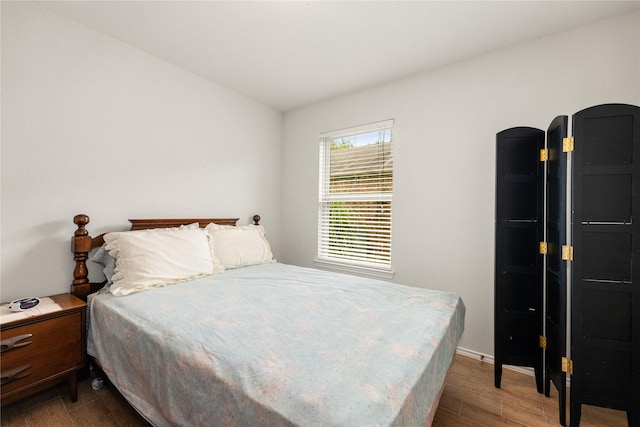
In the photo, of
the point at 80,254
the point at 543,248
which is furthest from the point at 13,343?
the point at 543,248

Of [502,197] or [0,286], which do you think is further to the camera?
[502,197]

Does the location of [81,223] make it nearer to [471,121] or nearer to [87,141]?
[87,141]

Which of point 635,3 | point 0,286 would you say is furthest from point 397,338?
point 635,3

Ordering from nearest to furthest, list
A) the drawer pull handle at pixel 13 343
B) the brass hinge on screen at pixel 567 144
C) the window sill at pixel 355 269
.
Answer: the drawer pull handle at pixel 13 343 → the brass hinge on screen at pixel 567 144 → the window sill at pixel 355 269

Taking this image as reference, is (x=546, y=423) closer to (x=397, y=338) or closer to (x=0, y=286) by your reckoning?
(x=397, y=338)

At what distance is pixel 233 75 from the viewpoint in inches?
108

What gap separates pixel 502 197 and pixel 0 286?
135 inches

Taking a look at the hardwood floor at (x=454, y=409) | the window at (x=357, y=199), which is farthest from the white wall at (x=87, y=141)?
the window at (x=357, y=199)

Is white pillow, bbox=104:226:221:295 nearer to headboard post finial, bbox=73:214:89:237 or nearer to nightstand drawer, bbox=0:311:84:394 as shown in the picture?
headboard post finial, bbox=73:214:89:237

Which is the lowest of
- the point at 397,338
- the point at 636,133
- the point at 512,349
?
the point at 512,349

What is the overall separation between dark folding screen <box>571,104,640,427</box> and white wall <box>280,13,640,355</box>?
0.71 metres

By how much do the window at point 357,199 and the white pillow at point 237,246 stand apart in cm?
84

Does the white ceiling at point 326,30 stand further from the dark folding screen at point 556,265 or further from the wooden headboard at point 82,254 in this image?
the wooden headboard at point 82,254

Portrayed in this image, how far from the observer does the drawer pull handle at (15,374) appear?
1414 mm
